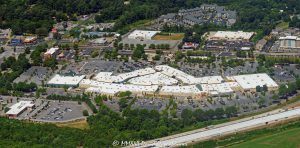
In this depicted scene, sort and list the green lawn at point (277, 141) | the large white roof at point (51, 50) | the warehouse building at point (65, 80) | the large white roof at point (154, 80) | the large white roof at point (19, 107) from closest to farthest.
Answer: the green lawn at point (277, 141)
the large white roof at point (19, 107)
the large white roof at point (154, 80)
the warehouse building at point (65, 80)
the large white roof at point (51, 50)

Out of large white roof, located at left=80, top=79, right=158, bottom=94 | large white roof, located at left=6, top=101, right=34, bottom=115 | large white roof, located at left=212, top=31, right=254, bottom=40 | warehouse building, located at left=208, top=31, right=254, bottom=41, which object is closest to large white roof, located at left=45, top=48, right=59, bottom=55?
large white roof, located at left=80, top=79, right=158, bottom=94

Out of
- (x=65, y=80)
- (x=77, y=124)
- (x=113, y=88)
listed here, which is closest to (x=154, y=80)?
(x=113, y=88)

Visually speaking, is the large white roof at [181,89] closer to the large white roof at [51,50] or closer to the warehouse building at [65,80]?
the warehouse building at [65,80]

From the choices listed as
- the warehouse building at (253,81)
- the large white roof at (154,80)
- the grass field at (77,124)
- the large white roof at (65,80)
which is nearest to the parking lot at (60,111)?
the grass field at (77,124)

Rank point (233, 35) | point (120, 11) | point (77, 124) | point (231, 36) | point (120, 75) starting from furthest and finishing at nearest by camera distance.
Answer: point (120, 11) → point (233, 35) → point (231, 36) → point (120, 75) → point (77, 124)

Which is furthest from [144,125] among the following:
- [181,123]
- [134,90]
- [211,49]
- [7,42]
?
[7,42]

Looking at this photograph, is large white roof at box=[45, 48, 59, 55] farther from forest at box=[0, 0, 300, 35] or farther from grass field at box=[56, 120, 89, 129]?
grass field at box=[56, 120, 89, 129]

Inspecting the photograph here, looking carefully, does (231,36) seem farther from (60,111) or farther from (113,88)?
(60,111)

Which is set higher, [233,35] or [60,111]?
[233,35]
